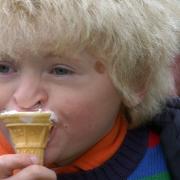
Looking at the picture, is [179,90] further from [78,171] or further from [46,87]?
[46,87]

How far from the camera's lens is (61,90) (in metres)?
1.67

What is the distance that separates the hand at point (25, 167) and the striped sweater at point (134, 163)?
0.25m

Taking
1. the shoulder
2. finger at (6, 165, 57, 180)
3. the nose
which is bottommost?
the shoulder

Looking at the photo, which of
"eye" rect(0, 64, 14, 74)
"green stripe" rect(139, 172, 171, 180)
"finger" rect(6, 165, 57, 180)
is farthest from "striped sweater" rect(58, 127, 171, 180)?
"eye" rect(0, 64, 14, 74)

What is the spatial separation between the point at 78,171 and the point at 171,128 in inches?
13.5

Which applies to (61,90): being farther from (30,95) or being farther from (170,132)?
(170,132)

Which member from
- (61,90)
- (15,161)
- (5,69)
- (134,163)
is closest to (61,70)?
(61,90)

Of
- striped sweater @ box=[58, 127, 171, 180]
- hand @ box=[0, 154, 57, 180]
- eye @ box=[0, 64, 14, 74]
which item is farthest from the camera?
striped sweater @ box=[58, 127, 171, 180]

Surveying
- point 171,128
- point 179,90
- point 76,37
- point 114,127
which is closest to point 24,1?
point 76,37

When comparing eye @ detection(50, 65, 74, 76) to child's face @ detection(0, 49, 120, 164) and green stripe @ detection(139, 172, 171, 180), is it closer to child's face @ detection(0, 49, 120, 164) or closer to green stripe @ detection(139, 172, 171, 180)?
child's face @ detection(0, 49, 120, 164)

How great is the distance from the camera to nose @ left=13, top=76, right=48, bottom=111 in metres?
1.62

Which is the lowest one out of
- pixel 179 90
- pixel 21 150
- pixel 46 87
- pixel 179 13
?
pixel 179 90

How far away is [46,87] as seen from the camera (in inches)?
65.3

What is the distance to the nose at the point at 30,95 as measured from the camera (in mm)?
1615
